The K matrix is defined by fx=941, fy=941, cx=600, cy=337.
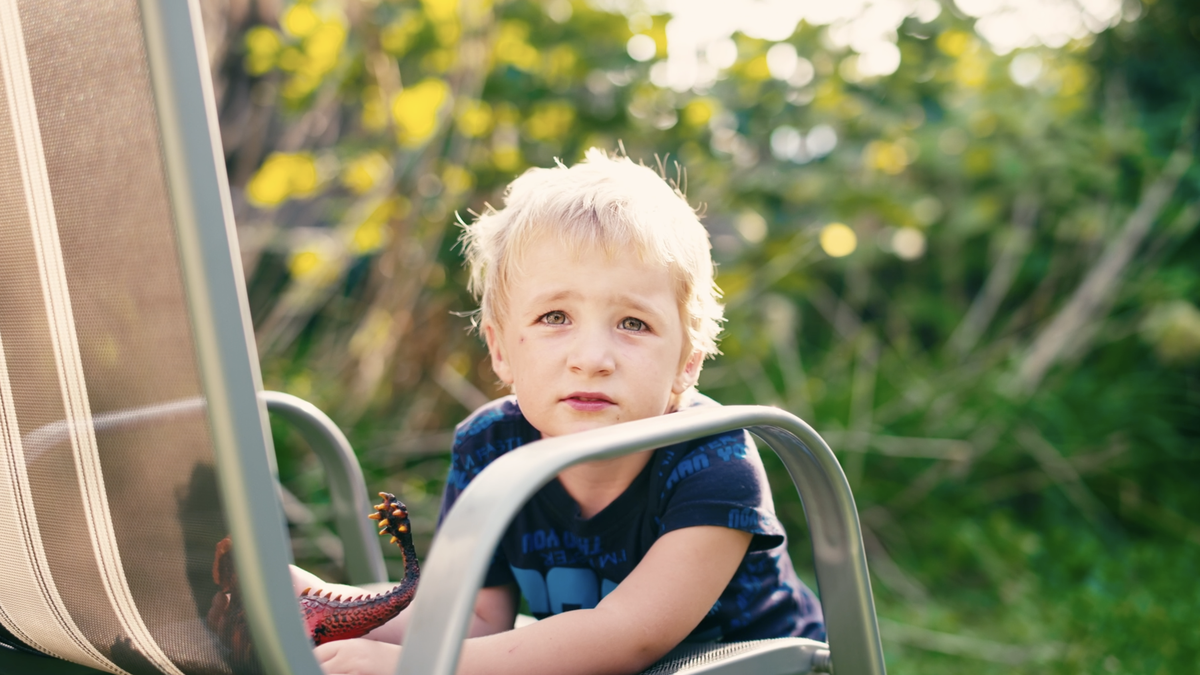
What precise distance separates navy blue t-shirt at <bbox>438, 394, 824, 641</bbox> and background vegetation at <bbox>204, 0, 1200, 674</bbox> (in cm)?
134

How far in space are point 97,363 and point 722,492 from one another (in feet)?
2.13

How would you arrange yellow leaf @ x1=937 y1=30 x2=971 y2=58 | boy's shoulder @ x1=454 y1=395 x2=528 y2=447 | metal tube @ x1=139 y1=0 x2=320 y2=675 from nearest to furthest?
metal tube @ x1=139 y1=0 x2=320 y2=675 < boy's shoulder @ x1=454 y1=395 x2=528 y2=447 < yellow leaf @ x1=937 y1=30 x2=971 y2=58

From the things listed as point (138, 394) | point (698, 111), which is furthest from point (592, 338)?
point (698, 111)

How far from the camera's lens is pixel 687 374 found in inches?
49.8

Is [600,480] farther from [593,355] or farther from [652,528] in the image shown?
[593,355]

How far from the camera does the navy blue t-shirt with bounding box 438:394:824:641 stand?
107 centimetres

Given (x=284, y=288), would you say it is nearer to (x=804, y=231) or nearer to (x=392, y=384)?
(x=392, y=384)

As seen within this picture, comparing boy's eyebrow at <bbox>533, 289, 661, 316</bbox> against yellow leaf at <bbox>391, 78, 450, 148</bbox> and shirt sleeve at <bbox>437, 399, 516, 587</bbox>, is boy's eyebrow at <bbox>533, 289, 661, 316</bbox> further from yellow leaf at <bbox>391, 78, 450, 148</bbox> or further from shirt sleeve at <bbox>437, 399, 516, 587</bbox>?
yellow leaf at <bbox>391, 78, 450, 148</bbox>

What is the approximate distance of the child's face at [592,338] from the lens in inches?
42.8

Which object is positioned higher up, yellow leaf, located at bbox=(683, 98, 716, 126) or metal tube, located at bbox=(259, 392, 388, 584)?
yellow leaf, located at bbox=(683, 98, 716, 126)

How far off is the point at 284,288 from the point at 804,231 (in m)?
2.28

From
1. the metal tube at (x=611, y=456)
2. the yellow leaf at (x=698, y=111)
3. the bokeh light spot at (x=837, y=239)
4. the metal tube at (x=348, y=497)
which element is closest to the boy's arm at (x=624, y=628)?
the metal tube at (x=611, y=456)

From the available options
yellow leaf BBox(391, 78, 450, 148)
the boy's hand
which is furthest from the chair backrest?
yellow leaf BBox(391, 78, 450, 148)

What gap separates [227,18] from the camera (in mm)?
3502
